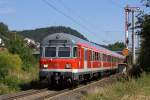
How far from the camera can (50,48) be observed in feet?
87.6

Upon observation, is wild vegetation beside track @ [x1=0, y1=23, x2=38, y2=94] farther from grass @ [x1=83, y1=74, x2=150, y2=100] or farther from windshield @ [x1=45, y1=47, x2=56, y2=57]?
grass @ [x1=83, y1=74, x2=150, y2=100]

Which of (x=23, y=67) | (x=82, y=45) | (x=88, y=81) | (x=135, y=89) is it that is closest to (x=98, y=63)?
(x=88, y=81)

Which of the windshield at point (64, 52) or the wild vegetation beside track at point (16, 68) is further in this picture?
the wild vegetation beside track at point (16, 68)

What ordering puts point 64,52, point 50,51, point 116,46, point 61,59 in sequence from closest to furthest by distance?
point 61,59 → point 64,52 → point 50,51 → point 116,46

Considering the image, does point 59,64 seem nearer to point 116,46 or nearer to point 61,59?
point 61,59

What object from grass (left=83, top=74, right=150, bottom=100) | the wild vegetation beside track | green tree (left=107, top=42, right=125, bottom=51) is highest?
green tree (left=107, top=42, right=125, bottom=51)

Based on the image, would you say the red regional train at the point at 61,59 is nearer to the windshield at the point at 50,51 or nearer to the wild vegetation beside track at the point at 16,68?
the windshield at the point at 50,51

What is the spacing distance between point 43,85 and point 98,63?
21.2 ft

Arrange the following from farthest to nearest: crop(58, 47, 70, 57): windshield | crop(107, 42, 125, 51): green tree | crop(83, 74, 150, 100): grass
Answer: crop(107, 42, 125, 51): green tree < crop(58, 47, 70, 57): windshield < crop(83, 74, 150, 100): grass

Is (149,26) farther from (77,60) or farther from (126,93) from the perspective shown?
(126,93)

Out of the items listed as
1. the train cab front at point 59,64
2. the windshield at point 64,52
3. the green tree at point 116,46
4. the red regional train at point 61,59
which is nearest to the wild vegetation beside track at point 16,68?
the train cab front at point 59,64

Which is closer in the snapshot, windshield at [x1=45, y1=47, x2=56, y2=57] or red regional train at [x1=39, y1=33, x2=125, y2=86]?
red regional train at [x1=39, y1=33, x2=125, y2=86]

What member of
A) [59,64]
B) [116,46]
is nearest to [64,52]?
[59,64]

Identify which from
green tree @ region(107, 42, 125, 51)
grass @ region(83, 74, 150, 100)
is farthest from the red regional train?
green tree @ region(107, 42, 125, 51)
